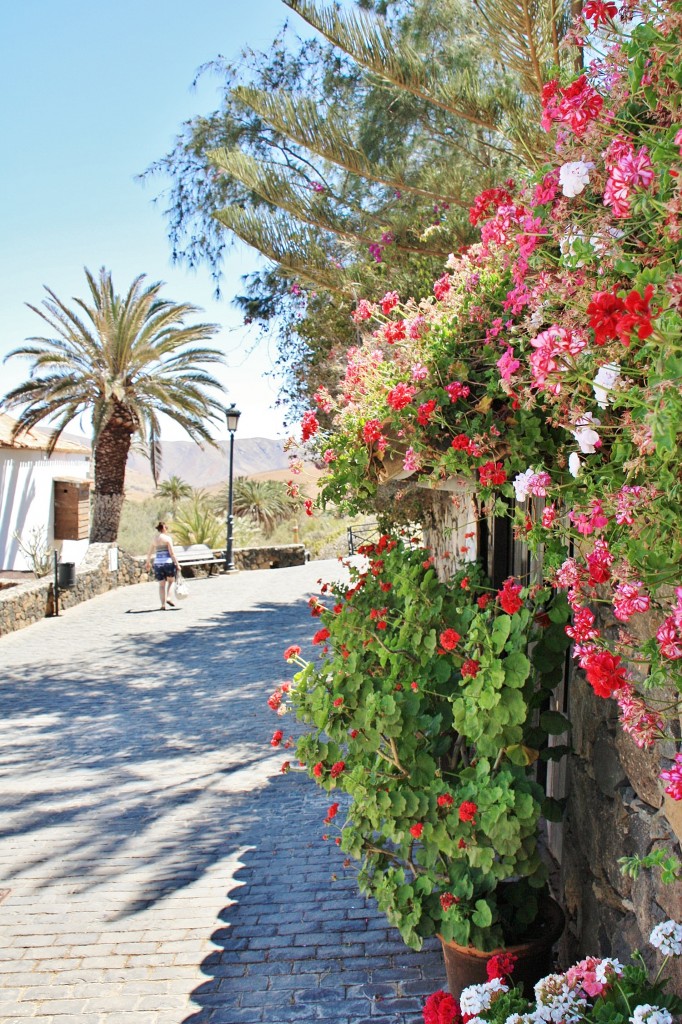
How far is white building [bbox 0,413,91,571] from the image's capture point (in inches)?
863

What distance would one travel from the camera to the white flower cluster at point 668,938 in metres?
2.09

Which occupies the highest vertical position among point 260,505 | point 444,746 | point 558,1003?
point 260,505

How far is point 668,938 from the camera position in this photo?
2.13m

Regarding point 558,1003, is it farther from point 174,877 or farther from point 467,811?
point 174,877

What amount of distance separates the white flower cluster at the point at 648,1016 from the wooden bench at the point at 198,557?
65.6ft

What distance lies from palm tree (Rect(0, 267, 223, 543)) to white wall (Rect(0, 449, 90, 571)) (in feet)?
8.36

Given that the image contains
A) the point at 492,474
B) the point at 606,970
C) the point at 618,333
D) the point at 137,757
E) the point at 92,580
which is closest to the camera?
the point at 618,333

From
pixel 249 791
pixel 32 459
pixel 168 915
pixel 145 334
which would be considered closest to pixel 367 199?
pixel 249 791

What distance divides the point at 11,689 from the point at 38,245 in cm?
1699

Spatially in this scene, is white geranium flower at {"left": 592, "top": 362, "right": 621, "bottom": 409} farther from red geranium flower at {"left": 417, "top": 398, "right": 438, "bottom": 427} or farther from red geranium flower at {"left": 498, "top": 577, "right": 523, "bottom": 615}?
red geranium flower at {"left": 417, "top": 398, "right": 438, "bottom": 427}

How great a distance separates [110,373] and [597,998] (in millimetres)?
18821

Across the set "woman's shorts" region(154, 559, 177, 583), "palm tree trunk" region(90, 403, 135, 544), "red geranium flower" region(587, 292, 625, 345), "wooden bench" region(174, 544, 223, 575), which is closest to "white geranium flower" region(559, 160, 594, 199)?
"red geranium flower" region(587, 292, 625, 345)

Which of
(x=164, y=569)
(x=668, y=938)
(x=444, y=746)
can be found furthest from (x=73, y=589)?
(x=668, y=938)

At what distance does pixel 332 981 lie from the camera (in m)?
3.66
